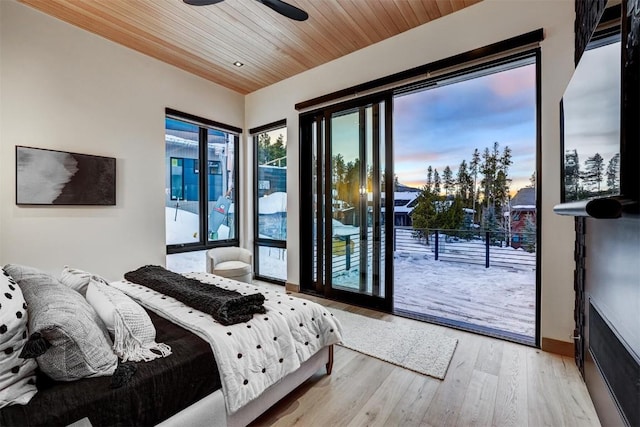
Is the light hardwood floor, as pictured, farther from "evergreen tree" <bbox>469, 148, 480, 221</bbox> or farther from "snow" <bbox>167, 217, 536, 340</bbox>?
"evergreen tree" <bbox>469, 148, 480, 221</bbox>

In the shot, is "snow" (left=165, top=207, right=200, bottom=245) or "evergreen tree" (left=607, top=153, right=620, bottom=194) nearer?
"evergreen tree" (left=607, top=153, right=620, bottom=194)

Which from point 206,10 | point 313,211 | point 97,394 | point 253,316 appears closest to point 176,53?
point 206,10

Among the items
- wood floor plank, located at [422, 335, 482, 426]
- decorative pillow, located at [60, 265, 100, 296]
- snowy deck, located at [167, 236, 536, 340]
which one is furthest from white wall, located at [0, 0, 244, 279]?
wood floor plank, located at [422, 335, 482, 426]

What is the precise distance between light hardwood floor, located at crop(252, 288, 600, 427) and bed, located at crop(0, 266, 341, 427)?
16 centimetres

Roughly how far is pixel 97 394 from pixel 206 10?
10.4ft

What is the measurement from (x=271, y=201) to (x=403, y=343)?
3.06m

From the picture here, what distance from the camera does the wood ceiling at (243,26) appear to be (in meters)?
2.71

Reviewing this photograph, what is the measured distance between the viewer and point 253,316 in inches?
68.9

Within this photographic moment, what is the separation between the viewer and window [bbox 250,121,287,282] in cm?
460

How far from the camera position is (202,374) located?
53.1 inches

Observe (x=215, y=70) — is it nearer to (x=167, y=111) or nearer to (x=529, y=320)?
(x=167, y=111)

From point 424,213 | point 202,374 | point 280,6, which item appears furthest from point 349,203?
point 202,374

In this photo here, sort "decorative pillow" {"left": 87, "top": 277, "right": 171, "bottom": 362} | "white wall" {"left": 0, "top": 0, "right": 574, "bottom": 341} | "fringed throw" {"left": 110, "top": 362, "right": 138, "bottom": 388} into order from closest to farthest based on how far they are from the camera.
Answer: "fringed throw" {"left": 110, "top": 362, "right": 138, "bottom": 388}, "decorative pillow" {"left": 87, "top": 277, "right": 171, "bottom": 362}, "white wall" {"left": 0, "top": 0, "right": 574, "bottom": 341}

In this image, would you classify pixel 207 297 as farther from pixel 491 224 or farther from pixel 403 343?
pixel 491 224
